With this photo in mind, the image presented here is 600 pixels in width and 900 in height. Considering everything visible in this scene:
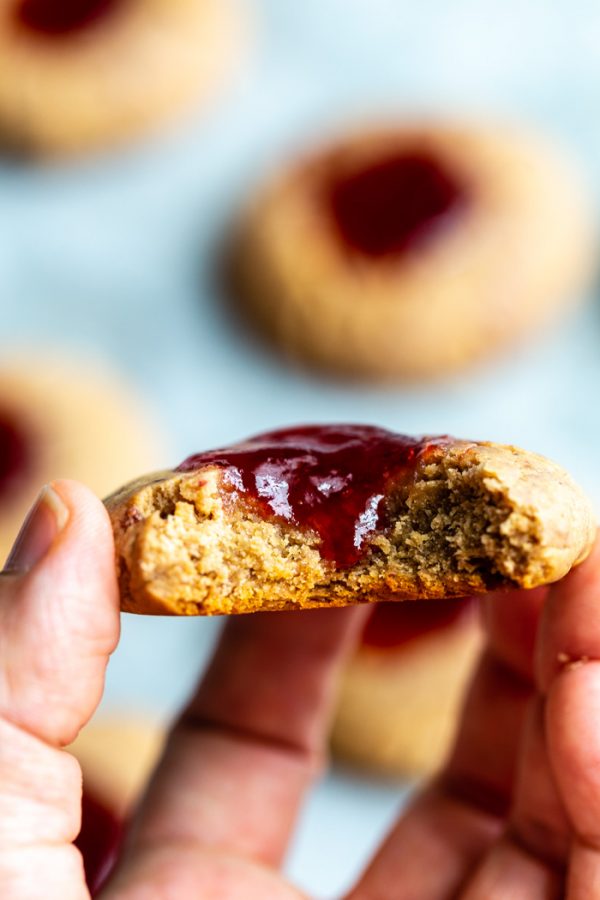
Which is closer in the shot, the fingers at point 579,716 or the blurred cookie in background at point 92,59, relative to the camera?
the fingers at point 579,716

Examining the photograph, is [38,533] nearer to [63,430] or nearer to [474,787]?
[474,787]

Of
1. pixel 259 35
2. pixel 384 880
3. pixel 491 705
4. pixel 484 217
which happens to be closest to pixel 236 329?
pixel 484 217

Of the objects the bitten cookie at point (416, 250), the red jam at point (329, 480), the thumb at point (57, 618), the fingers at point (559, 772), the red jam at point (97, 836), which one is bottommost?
the red jam at point (97, 836)

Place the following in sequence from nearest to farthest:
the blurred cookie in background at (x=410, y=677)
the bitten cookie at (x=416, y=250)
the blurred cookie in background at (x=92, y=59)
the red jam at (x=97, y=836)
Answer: the red jam at (x=97, y=836)
the blurred cookie in background at (x=410, y=677)
the bitten cookie at (x=416, y=250)
the blurred cookie in background at (x=92, y=59)

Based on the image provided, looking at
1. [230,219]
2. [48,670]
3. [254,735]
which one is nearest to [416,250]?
[230,219]

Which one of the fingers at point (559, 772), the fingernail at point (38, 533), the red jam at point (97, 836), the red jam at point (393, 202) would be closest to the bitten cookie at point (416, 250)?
the red jam at point (393, 202)

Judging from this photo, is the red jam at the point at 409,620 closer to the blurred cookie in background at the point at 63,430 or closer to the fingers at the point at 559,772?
the blurred cookie in background at the point at 63,430

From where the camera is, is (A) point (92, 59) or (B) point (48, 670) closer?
(B) point (48, 670)
